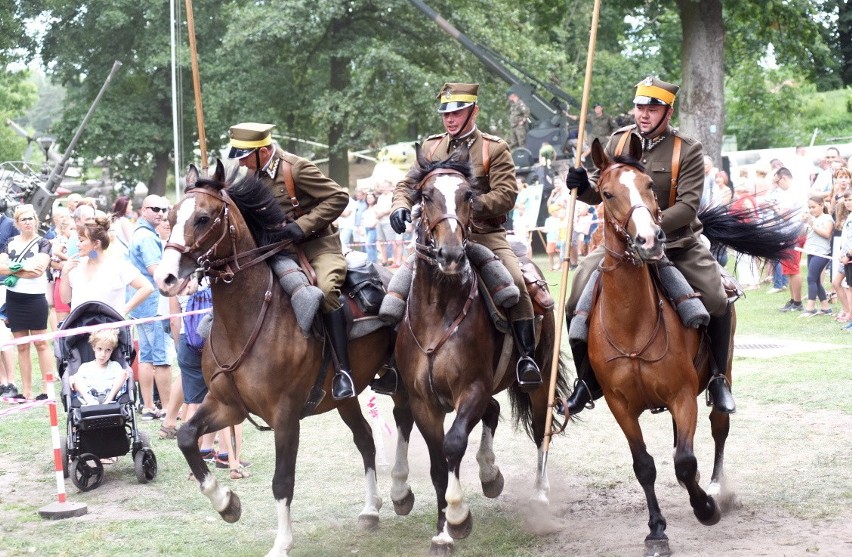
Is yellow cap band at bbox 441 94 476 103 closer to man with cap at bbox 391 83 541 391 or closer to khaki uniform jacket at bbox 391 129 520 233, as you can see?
man with cap at bbox 391 83 541 391

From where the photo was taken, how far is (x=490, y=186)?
8164 millimetres

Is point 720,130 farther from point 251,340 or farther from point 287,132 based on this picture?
point 287,132

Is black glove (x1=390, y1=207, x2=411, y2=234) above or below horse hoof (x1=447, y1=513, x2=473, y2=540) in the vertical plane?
above

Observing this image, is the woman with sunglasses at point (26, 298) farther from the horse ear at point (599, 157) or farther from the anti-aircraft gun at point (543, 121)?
the anti-aircraft gun at point (543, 121)

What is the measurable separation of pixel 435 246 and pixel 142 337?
574 cm

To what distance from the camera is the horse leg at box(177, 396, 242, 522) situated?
292 inches

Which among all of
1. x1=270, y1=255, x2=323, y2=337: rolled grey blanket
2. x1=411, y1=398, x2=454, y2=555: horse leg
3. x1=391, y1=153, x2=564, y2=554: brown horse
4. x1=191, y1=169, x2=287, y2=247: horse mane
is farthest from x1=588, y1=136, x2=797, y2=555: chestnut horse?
x1=191, y1=169, x2=287, y2=247: horse mane

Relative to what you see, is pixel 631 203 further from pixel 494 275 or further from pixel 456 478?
pixel 456 478

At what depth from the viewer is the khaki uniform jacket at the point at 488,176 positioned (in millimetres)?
7964

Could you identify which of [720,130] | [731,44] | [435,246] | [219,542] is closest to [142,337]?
[219,542]

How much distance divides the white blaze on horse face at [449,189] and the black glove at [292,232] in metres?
1.09

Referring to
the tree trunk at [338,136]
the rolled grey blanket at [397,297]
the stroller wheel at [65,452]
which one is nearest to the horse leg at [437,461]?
the rolled grey blanket at [397,297]

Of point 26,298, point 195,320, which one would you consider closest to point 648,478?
point 195,320

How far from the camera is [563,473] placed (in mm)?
9453
